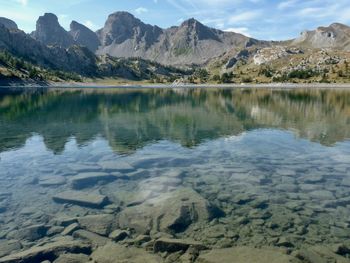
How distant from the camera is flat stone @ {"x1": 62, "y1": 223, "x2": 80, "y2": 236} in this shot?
2075 centimetres

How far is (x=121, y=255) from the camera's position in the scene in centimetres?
1803

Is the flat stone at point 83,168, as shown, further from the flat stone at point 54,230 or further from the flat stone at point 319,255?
the flat stone at point 319,255

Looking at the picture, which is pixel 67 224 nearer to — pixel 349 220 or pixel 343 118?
pixel 349 220

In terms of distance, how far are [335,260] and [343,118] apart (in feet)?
223

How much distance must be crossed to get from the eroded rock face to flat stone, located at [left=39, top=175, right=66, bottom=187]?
29.8 ft

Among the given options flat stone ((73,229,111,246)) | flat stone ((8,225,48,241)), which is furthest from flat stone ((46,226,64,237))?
flat stone ((73,229,111,246))

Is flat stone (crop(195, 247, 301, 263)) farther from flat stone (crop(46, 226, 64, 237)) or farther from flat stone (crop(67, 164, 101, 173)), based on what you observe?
flat stone (crop(67, 164, 101, 173))

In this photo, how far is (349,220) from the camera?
22.6 meters

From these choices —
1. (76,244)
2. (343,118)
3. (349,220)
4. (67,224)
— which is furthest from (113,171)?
(343,118)

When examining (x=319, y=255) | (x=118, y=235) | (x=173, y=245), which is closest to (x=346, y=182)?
(x=319, y=255)

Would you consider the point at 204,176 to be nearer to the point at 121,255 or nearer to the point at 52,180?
the point at 52,180

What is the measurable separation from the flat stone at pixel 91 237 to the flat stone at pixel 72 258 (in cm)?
147

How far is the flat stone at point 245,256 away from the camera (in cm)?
1748

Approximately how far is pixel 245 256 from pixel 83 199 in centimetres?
1289
